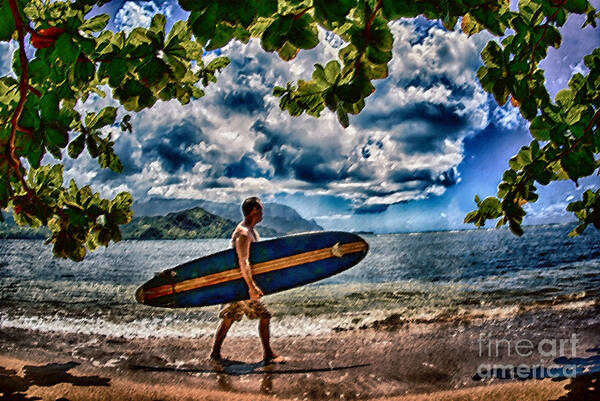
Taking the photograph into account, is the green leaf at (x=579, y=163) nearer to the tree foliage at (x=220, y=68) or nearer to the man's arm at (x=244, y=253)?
the tree foliage at (x=220, y=68)

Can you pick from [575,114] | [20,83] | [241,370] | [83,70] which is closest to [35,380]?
[241,370]

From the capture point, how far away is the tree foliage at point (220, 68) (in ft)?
2.49

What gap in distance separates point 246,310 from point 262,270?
28.3 inches

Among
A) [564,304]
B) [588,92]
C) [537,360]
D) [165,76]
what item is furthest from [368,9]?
[564,304]

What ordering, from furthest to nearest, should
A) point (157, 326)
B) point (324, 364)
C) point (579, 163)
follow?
point (157, 326) < point (324, 364) < point (579, 163)

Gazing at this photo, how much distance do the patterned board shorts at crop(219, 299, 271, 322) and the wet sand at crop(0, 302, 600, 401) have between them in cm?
82

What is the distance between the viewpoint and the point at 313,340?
7633mm

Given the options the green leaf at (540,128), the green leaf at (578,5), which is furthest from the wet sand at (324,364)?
the green leaf at (578,5)

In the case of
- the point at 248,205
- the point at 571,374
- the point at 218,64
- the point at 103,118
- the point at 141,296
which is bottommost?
the point at 571,374

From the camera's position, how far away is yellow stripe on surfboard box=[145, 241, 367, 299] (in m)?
5.24

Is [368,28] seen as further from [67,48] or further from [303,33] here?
[67,48]

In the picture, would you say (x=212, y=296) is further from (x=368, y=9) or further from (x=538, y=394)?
(x=368, y=9)

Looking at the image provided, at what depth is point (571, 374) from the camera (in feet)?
15.0

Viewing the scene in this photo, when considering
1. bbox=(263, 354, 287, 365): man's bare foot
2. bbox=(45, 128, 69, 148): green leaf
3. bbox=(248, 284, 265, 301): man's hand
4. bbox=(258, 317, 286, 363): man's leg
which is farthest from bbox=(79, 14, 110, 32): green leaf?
bbox=(263, 354, 287, 365): man's bare foot
